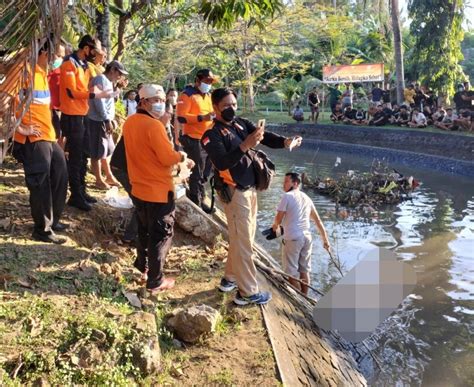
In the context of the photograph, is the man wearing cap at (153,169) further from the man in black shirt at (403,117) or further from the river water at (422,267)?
the man in black shirt at (403,117)

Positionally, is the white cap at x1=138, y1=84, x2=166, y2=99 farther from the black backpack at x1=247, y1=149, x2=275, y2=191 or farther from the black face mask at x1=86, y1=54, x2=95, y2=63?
the black face mask at x1=86, y1=54, x2=95, y2=63

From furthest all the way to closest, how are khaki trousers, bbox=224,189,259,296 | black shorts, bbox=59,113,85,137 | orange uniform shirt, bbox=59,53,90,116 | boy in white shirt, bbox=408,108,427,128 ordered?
boy in white shirt, bbox=408,108,427,128
black shorts, bbox=59,113,85,137
orange uniform shirt, bbox=59,53,90,116
khaki trousers, bbox=224,189,259,296

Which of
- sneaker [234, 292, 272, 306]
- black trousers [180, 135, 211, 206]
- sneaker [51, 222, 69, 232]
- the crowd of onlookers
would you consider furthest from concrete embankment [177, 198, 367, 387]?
the crowd of onlookers

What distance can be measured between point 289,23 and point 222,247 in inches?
884

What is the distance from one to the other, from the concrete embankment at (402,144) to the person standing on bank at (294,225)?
1173cm

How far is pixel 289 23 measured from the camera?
26359 mm

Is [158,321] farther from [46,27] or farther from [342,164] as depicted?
[342,164]

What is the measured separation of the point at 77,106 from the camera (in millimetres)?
5555

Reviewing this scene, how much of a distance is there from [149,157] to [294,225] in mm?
2334

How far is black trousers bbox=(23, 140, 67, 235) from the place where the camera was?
4586 mm

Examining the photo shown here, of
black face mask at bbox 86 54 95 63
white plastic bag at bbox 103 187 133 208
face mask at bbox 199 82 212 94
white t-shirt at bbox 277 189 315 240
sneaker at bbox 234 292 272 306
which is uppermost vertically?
black face mask at bbox 86 54 95 63

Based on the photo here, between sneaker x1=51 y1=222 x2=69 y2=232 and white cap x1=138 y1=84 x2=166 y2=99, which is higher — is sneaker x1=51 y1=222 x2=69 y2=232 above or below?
below

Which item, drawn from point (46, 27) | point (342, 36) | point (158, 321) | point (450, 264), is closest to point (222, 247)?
point (158, 321)

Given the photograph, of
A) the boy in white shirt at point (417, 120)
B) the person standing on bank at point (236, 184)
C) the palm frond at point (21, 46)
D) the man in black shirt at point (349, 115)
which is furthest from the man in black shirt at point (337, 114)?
the palm frond at point (21, 46)
